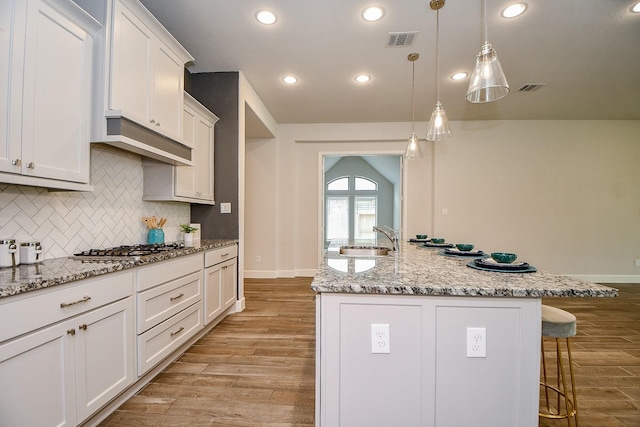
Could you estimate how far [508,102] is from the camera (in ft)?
13.8

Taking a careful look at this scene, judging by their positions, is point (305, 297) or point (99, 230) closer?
point (99, 230)

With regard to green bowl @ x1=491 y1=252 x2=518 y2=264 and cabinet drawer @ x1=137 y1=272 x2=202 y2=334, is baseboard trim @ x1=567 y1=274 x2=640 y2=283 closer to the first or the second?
green bowl @ x1=491 y1=252 x2=518 y2=264

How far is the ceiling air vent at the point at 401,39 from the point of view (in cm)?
258

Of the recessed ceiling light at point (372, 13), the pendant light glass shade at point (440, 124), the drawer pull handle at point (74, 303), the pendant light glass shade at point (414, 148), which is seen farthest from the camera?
the pendant light glass shade at point (414, 148)

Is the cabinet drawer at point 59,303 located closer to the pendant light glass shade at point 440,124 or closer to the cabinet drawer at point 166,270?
the cabinet drawer at point 166,270

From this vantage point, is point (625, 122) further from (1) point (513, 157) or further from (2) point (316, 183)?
(2) point (316, 183)

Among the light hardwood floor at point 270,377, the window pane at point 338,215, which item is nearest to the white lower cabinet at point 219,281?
the light hardwood floor at point 270,377

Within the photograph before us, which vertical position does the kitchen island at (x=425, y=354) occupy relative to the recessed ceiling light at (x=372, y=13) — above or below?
below

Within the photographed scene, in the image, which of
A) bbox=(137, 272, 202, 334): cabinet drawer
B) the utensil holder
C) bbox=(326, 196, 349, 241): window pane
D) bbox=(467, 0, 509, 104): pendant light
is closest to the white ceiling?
bbox=(467, 0, 509, 104): pendant light

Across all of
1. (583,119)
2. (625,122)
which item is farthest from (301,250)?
(625,122)

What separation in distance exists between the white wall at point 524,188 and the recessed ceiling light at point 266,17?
109 inches

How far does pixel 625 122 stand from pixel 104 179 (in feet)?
24.2

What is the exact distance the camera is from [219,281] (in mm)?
2879

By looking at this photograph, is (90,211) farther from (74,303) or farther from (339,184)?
(339,184)
